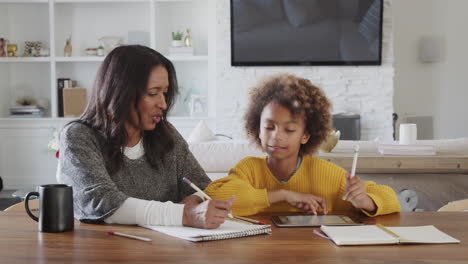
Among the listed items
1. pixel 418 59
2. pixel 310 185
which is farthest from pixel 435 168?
pixel 418 59

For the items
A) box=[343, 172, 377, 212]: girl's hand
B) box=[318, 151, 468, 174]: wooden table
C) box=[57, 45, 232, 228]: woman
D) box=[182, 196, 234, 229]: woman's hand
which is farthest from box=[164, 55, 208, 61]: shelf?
box=[182, 196, 234, 229]: woman's hand

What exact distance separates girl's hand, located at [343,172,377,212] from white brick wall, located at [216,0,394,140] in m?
4.47

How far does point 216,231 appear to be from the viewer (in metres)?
1.32

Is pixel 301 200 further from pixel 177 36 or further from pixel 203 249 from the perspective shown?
pixel 177 36

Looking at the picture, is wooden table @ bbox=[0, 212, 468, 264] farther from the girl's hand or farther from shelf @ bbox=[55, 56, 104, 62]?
shelf @ bbox=[55, 56, 104, 62]

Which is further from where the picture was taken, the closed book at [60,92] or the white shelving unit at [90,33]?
the white shelving unit at [90,33]

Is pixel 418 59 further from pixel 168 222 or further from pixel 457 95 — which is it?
pixel 168 222

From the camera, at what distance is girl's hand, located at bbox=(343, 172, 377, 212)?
1.56m

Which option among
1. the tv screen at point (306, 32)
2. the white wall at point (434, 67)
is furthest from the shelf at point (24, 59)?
the white wall at point (434, 67)

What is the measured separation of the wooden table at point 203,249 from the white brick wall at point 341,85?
471cm

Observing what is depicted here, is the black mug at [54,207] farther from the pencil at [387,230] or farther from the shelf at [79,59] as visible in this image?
the shelf at [79,59]

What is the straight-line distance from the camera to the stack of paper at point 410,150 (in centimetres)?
322

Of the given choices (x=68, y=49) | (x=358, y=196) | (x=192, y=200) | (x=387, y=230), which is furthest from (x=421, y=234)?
(x=68, y=49)

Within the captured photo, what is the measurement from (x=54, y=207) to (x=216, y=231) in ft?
1.20
